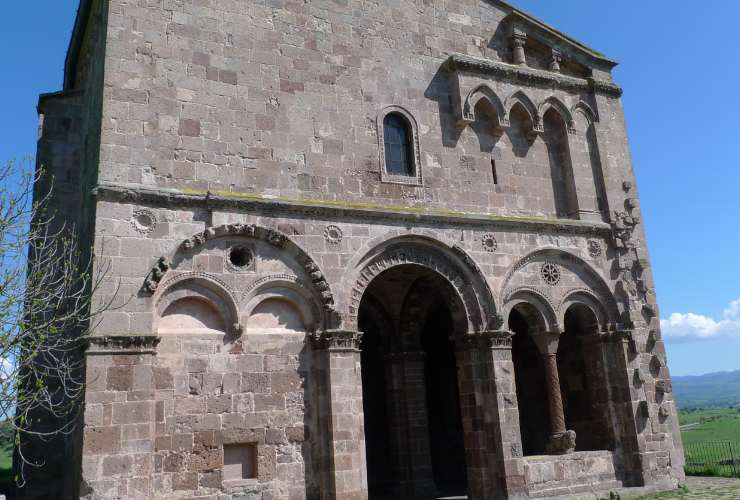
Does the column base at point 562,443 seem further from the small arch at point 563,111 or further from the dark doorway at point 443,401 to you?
the small arch at point 563,111

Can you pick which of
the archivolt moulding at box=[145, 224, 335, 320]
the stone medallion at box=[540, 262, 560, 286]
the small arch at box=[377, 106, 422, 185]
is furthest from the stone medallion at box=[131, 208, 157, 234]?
the stone medallion at box=[540, 262, 560, 286]

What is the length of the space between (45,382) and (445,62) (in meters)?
10.7

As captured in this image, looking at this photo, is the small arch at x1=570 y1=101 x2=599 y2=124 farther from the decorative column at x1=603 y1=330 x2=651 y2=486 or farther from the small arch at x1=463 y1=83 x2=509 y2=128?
the decorative column at x1=603 y1=330 x2=651 y2=486

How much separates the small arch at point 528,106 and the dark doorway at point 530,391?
14.2 feet

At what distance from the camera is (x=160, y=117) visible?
11.6 metres

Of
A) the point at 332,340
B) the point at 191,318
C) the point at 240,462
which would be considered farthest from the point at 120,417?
the point at 332,340

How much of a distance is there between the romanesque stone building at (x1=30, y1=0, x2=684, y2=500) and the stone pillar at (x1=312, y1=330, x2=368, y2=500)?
0.04m

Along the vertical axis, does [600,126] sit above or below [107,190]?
above

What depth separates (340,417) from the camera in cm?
1122

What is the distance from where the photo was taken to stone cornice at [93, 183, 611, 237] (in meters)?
10.9

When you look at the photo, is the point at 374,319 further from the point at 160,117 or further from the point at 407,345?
the point at 160,117

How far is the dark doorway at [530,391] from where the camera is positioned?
15258 mm

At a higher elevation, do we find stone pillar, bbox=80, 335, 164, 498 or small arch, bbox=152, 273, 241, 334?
small arch, bbox=152, 273, 241, 334

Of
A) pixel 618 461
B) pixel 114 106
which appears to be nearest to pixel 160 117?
pixel 114 106
